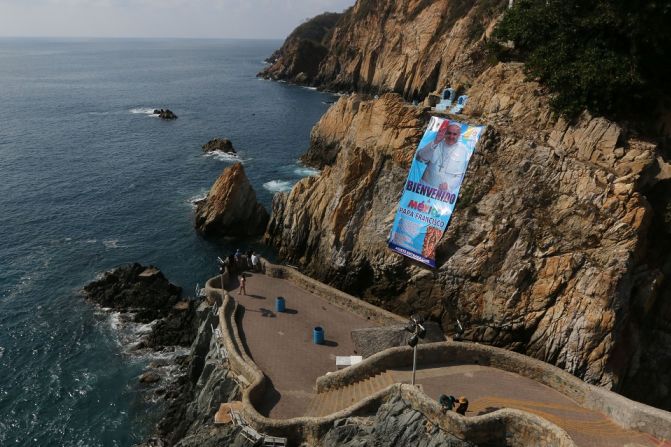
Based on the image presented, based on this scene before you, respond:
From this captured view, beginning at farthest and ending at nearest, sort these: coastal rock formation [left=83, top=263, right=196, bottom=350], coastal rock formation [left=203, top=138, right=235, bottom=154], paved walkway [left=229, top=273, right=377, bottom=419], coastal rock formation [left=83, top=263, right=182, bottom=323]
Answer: coastal rock formation [left=203, top=138, right=235, bottom=154], coastal rock formation [left=83, top=263, right=182, bottom=323], coastal rock formation [left=83, top=263, right=196, bottom=350], paved walkway [left=229, top=273, right=377, bottom=419]

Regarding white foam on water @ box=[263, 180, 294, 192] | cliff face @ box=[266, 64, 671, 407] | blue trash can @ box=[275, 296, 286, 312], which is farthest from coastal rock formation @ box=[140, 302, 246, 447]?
white foam on water @ box=[263, 180, 294, 192]

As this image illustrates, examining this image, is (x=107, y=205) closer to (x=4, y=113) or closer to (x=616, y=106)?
(x=616, y=106)

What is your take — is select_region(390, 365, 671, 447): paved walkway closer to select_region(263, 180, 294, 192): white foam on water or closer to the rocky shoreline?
the rocky shoreline

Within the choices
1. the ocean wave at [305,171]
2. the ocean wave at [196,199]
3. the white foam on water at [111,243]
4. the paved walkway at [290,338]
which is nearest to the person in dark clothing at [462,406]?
the paved walkway at [290,338]

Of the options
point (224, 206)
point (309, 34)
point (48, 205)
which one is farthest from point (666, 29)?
point (309, 34)

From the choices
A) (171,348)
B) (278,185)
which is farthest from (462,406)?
(278,185)

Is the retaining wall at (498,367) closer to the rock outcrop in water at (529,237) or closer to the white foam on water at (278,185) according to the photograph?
the rock outcrop in water at (529,237)

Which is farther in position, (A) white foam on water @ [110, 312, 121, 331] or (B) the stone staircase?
(A) white foam on water @ [110, 312, 121, 331]
